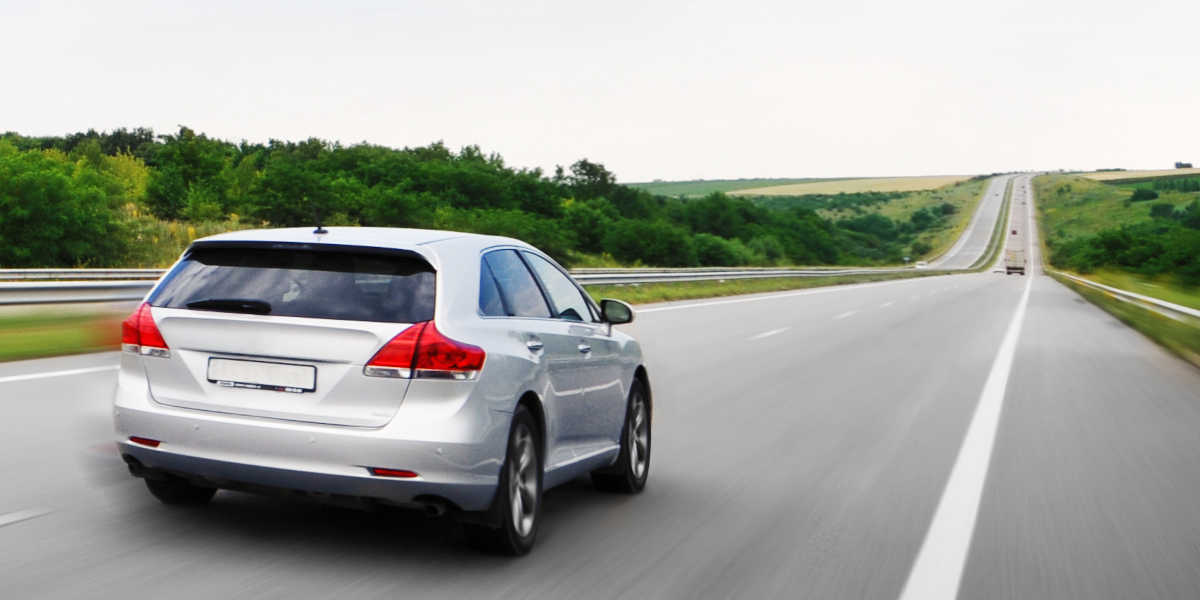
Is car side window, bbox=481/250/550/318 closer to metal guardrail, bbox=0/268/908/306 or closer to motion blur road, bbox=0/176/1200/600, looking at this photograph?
motion blur road, bbox=0/176/1200/600

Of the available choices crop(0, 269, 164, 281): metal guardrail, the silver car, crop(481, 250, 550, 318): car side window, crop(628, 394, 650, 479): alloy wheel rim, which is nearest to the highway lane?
crop(0, 269, 164, 281): metal guardrail

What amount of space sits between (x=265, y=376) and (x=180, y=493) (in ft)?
4.39

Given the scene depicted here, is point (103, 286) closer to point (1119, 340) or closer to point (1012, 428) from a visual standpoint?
point (1012, 428)

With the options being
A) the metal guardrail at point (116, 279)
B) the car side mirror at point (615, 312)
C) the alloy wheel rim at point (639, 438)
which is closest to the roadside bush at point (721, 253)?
the metal guardrail at point (116, 279)

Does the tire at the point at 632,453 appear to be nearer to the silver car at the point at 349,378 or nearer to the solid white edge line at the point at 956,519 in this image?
the silver car at the point at 349,378

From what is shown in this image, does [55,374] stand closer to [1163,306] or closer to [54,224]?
[1163,306]

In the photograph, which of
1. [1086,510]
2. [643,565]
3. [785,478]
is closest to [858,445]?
[785,478]

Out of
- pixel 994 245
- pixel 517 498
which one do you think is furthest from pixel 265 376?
pixel 994 245

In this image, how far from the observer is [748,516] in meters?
6.96

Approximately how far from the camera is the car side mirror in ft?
24.1

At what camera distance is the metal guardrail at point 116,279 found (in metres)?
17.0

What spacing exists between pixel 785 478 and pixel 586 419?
6.70 ft

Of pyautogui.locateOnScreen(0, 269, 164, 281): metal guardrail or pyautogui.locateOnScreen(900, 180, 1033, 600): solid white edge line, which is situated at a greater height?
pyautogui.locateOnScreen(900, 180, 1033, 600): solid white edge line

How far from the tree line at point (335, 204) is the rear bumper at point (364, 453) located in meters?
28.0
